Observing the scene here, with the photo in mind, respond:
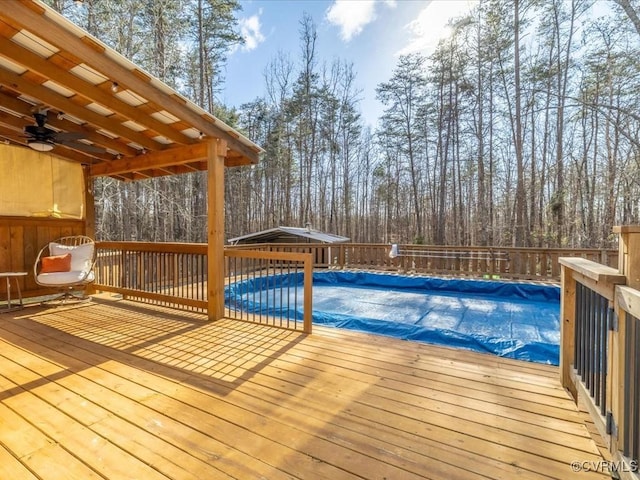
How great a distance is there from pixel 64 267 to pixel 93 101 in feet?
8.73

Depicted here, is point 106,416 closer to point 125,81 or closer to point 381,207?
point 125,81

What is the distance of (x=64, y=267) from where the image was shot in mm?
4668

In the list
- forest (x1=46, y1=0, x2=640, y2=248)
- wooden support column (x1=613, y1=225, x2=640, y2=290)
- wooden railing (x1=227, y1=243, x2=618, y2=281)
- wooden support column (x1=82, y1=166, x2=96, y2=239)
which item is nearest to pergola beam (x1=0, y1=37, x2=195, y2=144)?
wooden support column (x1=82, y1=166, x2=96, y2=239)

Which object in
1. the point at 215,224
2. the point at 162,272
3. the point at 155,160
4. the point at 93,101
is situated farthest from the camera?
the point at 162,272

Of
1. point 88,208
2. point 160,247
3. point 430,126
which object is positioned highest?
point 430,126

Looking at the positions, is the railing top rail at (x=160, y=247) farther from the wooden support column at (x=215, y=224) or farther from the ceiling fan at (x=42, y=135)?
the ceiling fan at (x=42, y=135)

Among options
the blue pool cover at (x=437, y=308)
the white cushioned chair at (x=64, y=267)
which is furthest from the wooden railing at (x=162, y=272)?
the white cushioned chair at (x=64, y=267)

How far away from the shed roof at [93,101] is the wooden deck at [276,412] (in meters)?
2.65

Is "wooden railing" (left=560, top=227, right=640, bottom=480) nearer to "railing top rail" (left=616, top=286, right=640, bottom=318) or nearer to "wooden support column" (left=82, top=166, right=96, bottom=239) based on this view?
"railing top rail" (left=616, top=286, right=640, bottom=318)

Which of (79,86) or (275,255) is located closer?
(79,86)

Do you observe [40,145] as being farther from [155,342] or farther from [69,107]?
[155,342]

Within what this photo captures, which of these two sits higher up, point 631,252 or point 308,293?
point 631,252

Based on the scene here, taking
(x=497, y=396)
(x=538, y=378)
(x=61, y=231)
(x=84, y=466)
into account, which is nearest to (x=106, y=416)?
(x=84, y=466)

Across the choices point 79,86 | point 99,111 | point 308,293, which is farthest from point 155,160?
point 308,293
